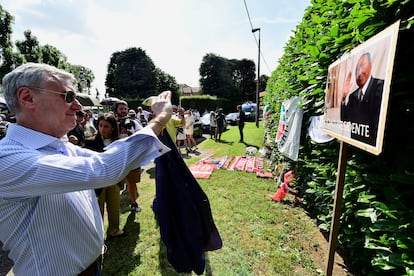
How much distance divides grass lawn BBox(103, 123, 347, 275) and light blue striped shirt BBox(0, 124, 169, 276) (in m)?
1.95

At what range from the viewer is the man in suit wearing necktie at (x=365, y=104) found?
4.79 feet

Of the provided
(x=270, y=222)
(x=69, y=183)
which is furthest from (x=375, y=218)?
(x=69, y=183)

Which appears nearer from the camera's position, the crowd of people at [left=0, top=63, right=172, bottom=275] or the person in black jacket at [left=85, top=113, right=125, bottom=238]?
the crowd of people at [left=0, top=63, right=172, bottom=275]

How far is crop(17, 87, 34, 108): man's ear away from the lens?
110 centimetres

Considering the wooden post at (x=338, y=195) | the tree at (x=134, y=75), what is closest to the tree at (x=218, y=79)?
the tree at (x=134, y=75)

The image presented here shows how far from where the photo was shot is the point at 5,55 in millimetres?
19172

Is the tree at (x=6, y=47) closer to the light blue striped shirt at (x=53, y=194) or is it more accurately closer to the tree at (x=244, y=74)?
the light blue striped shirt at (x=53, y=194)

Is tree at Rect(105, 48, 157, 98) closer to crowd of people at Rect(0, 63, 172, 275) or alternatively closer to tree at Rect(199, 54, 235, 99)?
tree at Rect(199, 54, 235, 99)

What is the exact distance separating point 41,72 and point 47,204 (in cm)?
67

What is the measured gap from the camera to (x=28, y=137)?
3.57 feet

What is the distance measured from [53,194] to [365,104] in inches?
78.0

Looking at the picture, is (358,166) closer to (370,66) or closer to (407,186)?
(407,186)

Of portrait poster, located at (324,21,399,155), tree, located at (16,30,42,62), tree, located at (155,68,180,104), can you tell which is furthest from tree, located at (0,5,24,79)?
tree, located at (155,68,180,104)

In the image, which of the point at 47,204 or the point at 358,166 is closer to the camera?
the point at 47,204
